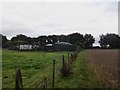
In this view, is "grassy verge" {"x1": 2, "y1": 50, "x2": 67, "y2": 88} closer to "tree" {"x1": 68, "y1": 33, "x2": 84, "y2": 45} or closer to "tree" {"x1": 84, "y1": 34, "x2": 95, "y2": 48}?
"tree" {"x1": 68, "y1": 33, "x2": 84, "y2": 45}

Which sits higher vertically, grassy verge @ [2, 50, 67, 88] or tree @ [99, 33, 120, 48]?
tree @ [99, 33, 120, 48]

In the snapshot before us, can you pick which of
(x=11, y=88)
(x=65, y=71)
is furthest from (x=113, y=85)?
(x=11, y=88)

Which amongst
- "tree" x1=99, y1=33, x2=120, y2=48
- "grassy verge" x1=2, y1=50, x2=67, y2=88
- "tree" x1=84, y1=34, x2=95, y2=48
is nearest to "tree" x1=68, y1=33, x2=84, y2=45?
"tree" x1=84, y1=34, x2=95, y2=48

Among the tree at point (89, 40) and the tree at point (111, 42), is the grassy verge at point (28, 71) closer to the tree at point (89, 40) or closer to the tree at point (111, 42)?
the tree at point (111, 42)

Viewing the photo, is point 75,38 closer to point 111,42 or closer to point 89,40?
point 89,40

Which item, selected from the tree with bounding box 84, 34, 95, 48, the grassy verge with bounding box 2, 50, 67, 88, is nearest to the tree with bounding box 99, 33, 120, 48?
the tree with bounding box 84, 34, 95, 48

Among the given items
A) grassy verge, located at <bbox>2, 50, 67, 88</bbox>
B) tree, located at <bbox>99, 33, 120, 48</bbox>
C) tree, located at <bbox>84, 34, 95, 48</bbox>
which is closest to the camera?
grassy verge, located at <bbox>2, 50, 67, 88</bbox>

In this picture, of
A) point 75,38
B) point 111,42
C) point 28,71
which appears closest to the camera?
point 28,71

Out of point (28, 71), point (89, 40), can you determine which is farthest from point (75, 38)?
point (28, 71)

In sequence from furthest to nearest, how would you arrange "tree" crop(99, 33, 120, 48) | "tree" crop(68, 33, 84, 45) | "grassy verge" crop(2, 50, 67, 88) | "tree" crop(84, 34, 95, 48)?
"tree" crop(84, 34, 95, 48) < "tree" crop(68, 33, 84, 45) < "tree" crop(99, 33, 120, 48) < "grassy verge" crop(2, 50, 67, 88)

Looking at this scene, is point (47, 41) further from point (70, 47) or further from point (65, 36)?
point (70, 47)

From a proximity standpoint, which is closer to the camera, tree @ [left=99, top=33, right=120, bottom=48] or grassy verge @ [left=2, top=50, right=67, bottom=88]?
grassy verge @ [left=2, top=50, right=67, bottom=88]

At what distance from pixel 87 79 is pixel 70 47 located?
72.3 metres

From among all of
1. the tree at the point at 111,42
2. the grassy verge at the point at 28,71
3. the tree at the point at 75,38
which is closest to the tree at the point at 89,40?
the tree at the point at 75,38
